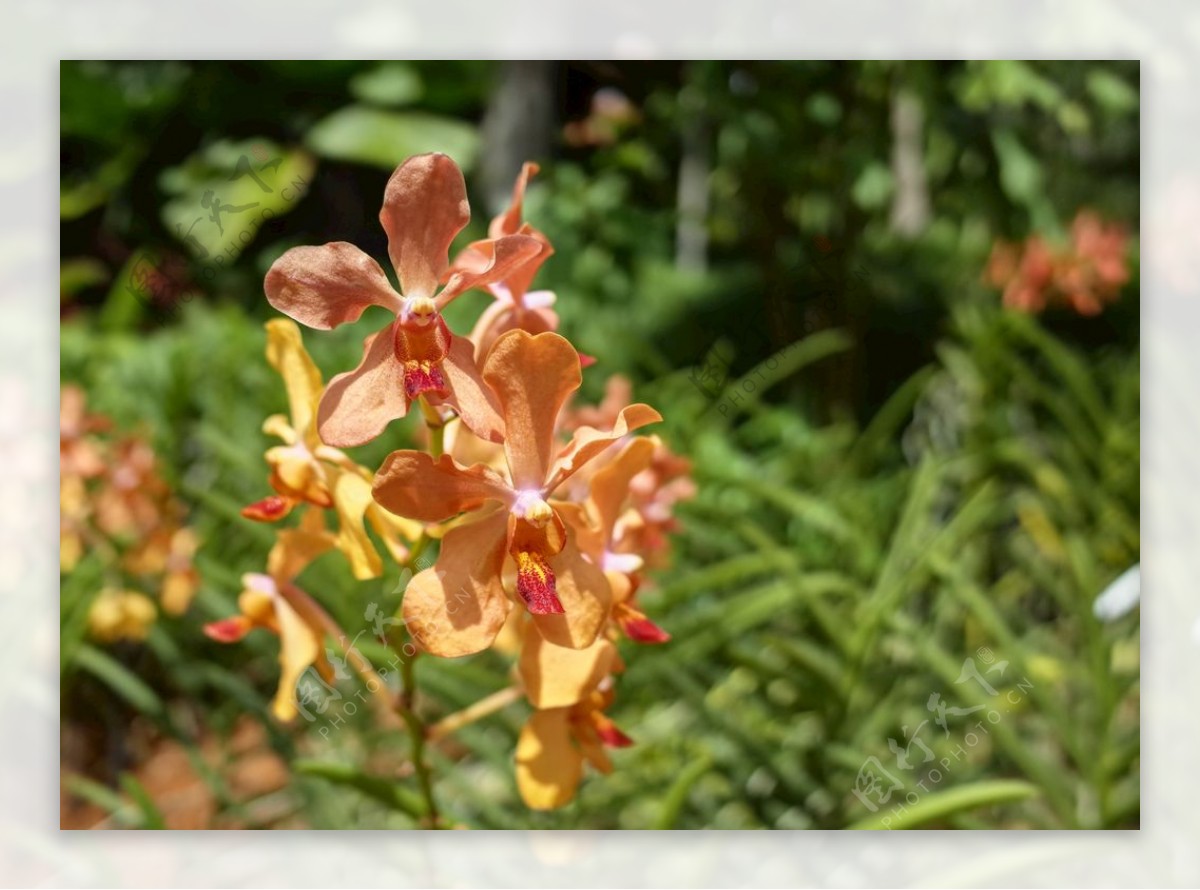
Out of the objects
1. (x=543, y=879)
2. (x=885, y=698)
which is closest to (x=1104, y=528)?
(x=885, y=698)

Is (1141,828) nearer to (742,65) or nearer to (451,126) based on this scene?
(742,65)

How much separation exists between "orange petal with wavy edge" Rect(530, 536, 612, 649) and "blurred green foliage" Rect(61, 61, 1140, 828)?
0.65 ft

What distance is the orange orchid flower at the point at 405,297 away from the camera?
0.50 meters

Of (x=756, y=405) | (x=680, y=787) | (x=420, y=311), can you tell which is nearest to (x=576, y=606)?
(x=420, y=311)

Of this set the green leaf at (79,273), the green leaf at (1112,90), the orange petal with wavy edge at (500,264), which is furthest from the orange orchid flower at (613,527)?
the green leaf at (79,273)

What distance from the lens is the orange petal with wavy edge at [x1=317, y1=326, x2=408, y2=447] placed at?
497mm

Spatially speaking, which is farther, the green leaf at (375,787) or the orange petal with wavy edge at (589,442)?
→ the green leaf at (375,787)

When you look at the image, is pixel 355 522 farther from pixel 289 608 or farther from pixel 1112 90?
pixel 1112 90

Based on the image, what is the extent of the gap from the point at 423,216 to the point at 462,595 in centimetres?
17

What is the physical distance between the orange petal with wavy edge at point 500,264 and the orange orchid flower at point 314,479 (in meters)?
0.09

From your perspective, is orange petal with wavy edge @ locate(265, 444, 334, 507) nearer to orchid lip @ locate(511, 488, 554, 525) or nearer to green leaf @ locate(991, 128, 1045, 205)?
orchid lip @ locate(511, 488, 554, 525)

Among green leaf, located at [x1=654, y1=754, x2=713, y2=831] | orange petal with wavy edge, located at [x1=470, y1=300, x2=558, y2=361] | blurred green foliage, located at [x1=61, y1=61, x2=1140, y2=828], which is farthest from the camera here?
blurred green foliage, located at [x1=61, y1=61, x2=1140, y2=828]

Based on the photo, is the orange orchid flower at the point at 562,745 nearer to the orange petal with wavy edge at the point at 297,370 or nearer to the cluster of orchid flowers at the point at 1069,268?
the orange petal with wavy edge at the point at 297,370

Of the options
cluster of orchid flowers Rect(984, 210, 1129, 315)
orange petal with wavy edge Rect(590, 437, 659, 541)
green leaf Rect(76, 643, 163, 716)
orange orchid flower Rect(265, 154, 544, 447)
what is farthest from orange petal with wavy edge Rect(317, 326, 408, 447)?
cluster of orchid flowers Rect(984, 210, 1129, 315)
